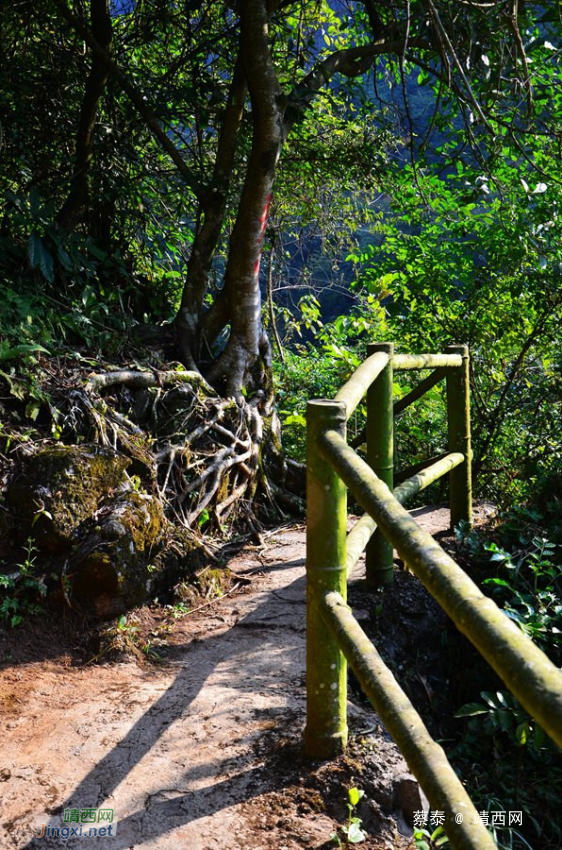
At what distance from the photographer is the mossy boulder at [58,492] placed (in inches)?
125

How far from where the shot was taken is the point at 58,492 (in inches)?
128

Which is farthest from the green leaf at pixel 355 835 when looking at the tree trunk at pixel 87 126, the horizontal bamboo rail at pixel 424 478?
the tree trunk at pixel 87 126

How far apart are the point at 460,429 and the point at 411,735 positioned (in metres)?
2.87

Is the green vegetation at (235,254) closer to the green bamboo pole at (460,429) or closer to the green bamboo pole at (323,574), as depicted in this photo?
the green bamboo pole at (460,429)

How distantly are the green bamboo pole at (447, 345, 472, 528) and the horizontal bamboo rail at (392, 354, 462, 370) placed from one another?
9cm

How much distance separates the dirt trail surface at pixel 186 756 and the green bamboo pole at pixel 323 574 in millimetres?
95

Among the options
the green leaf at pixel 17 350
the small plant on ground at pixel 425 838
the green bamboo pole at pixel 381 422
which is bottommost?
the small plant on ground at pixel 425 838

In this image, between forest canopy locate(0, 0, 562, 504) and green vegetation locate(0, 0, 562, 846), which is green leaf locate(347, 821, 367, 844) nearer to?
green vegetation locate(0, 0, 562, 846)

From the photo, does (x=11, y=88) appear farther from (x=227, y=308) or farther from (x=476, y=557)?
(x=476, y=557)

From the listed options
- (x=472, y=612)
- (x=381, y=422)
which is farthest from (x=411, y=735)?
(x=381, y=422)

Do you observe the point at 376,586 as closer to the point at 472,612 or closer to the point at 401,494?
the point at 401,494

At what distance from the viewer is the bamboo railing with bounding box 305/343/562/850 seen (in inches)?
43.9

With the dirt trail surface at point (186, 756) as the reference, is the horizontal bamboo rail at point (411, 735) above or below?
above

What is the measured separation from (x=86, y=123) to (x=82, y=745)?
4.55 meters
